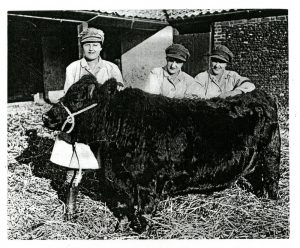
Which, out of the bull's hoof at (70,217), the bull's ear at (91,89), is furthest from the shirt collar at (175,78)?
the bull's hoof at (70,217)

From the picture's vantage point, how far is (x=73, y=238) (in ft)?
10.2

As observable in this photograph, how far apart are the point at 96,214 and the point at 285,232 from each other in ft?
6.24

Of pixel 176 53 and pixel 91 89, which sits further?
pixel 176 53

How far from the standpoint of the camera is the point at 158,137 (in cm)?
293

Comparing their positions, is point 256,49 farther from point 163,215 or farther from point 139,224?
point 139,224

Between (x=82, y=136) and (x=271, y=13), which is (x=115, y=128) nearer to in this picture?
(x=82, y=136)

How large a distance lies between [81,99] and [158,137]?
0.78 m

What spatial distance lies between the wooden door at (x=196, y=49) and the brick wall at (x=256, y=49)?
207 millimetres

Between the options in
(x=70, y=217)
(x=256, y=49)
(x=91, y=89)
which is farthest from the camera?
(x=256, y=49)

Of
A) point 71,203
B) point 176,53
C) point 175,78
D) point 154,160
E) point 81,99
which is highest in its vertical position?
point 176,53

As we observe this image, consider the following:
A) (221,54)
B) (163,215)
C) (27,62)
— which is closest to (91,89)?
(163,215)

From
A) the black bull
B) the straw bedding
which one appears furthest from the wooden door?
the black bull

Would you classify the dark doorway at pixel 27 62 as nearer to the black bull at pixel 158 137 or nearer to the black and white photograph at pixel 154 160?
the black and white photograph at pixel 154 160
